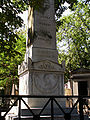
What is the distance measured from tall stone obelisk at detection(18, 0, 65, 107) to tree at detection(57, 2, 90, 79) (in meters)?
15.3

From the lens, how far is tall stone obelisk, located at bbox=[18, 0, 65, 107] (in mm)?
7820

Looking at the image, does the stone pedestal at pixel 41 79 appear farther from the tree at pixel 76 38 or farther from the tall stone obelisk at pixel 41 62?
the tree at pixel 76 38

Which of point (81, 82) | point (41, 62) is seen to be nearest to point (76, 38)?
point (81, 82)

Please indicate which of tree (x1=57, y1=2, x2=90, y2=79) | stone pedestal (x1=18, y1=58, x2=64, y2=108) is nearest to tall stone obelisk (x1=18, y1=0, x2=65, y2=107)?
stone pedestal (x1=18, y1=58, x2=64, y2=108)

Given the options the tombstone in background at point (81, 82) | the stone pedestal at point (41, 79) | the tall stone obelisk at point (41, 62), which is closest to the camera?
the stone pedestal at point (41, 79)

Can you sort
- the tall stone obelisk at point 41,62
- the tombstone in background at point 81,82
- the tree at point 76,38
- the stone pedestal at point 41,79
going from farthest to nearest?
the tree at point 76,38 < the tombstone in background at point 81,82 < the tall stone obelisk at point 41,62 < the stone pedestal at point 41,79

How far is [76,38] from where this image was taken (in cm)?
2411

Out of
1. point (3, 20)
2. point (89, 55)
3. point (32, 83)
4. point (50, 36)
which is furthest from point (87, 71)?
point (89, 55)

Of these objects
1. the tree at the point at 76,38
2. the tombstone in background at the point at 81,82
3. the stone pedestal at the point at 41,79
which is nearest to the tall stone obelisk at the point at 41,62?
the stone pedestal at the point at 41,79

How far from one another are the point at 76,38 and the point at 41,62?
1685 centimetres

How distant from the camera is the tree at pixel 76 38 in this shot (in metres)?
24.2

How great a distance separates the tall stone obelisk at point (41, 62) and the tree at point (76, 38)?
50.1 ft

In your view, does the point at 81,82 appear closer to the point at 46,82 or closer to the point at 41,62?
the point at 46,82

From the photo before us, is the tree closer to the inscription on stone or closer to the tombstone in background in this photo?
the tombstone in background
